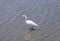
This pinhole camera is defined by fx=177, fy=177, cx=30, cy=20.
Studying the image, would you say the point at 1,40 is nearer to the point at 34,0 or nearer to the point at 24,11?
the point at 24,11

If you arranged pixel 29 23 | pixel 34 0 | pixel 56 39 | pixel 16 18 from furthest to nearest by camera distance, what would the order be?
pixel 34 0 → pixel 16 18 → pixel 29 23 → pixel 56 39

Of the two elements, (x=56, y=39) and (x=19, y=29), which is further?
(x=19, y=29)

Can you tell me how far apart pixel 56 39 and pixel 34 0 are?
3.70 metres

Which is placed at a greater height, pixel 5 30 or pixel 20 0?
pixel 20 0

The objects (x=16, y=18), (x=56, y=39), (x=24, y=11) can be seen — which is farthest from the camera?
(x=24, y=11)

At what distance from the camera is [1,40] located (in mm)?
6160

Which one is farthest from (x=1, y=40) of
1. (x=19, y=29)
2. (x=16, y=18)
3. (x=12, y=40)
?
(x=16, y=18)

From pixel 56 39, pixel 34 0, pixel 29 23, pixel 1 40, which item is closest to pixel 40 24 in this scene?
pixel 29 23

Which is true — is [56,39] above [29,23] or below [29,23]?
below

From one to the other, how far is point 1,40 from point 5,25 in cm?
100

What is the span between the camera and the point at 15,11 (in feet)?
26.7

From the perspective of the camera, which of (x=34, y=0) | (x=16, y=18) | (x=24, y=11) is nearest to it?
(x=16, y=18)

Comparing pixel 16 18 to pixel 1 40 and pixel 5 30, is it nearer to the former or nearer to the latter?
pixel 5 30

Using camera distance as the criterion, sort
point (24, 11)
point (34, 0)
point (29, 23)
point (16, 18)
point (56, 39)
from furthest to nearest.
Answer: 1. point (34, 0)
2. point (24, 11)
3. point (16, 18)
4. point (29, 23)
5. point (56, 39)
